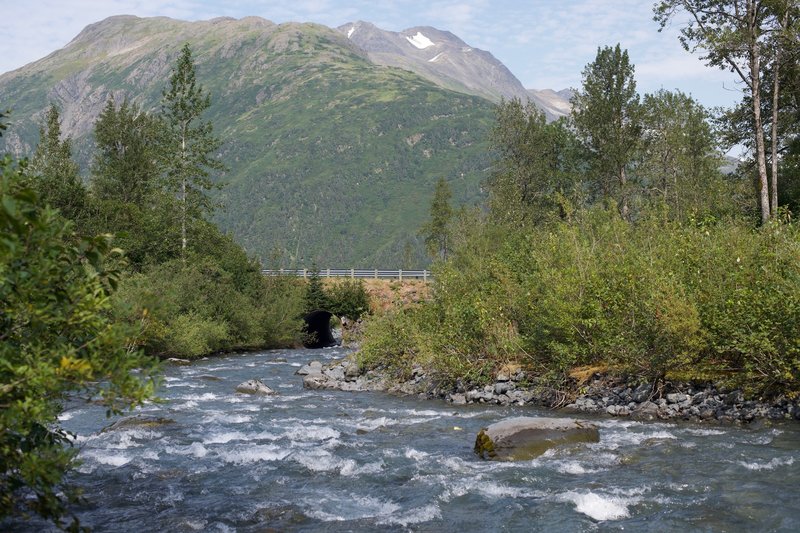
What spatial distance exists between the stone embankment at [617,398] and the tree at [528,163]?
3289 centimetres

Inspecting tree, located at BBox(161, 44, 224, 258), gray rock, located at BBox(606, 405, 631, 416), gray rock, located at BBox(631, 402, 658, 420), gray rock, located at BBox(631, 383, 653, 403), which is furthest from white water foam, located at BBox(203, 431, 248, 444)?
tree, located at BBox(161, 44, 224, 258)

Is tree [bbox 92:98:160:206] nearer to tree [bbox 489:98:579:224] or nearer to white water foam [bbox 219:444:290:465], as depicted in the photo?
tree [bbox 489:98:579:224]

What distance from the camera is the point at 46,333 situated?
25.2 ft

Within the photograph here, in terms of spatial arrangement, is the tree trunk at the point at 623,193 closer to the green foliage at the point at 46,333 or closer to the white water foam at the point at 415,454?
the white water foam at the point at 415,454

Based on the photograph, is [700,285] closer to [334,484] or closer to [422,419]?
[422,419]

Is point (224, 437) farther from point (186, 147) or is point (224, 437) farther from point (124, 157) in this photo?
point (124, 157)

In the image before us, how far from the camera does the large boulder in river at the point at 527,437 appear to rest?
649 inches

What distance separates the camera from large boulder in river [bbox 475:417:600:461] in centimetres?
1648

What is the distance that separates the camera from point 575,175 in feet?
202

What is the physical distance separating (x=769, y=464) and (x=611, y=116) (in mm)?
45271

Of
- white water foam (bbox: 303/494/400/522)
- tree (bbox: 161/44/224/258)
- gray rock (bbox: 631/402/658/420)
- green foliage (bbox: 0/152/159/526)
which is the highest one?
tree (bbox: 161/44/224/258)

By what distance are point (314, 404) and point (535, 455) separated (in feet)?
39.0

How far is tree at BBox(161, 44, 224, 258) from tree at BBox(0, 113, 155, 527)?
A: 48.3 m

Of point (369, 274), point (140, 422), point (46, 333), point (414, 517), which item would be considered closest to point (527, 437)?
point (414, 517)
